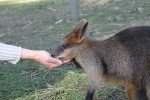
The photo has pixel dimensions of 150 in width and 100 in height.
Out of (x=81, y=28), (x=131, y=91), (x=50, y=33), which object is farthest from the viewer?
(x=50, y=33)

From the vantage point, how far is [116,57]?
3.90 m

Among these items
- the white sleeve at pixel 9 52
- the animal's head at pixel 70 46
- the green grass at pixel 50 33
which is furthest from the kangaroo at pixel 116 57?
the green grass at pixel 50 33

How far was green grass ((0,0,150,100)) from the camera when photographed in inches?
179

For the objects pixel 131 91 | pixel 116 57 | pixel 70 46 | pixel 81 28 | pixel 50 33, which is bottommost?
pixel 50 33

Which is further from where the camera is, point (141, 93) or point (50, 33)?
point (50, 33)

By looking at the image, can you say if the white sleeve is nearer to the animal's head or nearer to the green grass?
the animal's head

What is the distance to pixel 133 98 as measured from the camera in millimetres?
3904

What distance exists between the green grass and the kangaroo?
23.4 inches

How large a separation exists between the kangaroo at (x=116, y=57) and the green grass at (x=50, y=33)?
595mm

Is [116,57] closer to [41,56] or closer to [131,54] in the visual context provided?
[131,54]

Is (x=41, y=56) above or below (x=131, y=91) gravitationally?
above

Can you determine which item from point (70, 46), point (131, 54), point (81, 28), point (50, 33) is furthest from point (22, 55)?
point (50, 33)

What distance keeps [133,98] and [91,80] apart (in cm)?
41

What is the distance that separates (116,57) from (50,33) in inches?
122
